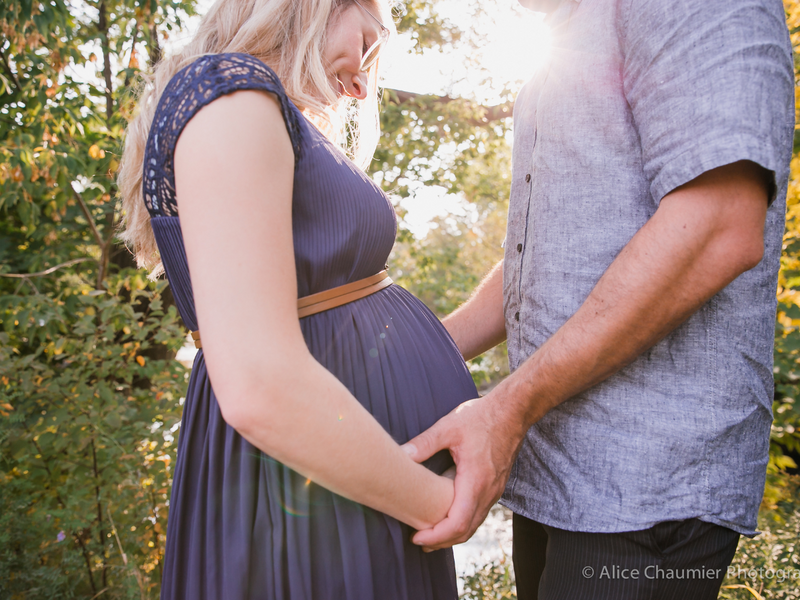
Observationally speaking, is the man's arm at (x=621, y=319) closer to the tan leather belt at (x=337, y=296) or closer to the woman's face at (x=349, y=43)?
the tan leather belt at (x=337, y=296)

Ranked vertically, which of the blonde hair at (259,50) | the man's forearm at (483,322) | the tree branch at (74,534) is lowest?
the tree branch at (74,534)

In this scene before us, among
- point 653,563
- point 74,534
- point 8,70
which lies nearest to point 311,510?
point 653,563

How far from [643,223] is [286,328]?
78 centimetres

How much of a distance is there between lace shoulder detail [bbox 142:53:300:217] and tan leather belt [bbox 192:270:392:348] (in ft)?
0.92

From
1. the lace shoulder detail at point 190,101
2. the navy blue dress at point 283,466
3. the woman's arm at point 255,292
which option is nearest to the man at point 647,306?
the navy blue dress at point 283,466

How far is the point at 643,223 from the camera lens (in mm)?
1059

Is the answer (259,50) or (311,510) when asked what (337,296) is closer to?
(311,510)

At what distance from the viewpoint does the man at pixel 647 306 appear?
877mm

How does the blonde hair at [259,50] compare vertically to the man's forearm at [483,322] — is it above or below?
above

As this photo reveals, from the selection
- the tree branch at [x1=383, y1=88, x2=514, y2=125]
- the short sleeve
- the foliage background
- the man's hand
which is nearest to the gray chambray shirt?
the short sleeve

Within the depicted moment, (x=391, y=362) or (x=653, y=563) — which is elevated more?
(x=391, y=362)

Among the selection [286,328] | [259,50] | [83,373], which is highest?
[259,50]

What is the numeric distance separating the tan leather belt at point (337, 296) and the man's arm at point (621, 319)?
334 mm

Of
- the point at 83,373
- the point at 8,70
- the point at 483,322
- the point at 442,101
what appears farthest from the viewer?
the point at 442,101
